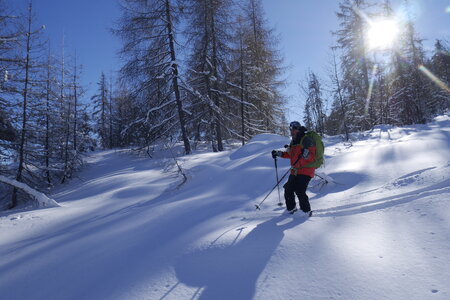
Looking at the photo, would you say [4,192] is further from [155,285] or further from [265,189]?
[155,285]

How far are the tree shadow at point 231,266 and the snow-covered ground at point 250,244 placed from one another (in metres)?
0.01

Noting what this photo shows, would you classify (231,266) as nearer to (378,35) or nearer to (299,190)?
(299,190)

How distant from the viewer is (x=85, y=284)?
2670 millimetres

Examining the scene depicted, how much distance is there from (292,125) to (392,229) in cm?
225

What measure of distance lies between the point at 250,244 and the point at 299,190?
5.49ft

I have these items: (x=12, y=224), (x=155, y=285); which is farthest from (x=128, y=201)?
(x=155, y=285)

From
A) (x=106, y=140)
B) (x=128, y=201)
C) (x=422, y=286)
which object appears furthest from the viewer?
(x=106, y=140)

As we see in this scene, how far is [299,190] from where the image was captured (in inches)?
169

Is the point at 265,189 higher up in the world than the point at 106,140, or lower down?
lower down

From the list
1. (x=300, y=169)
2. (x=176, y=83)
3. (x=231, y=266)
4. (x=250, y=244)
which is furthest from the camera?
(x=176, y=83)

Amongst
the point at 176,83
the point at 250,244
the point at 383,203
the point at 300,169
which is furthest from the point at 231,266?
the point at 176,83

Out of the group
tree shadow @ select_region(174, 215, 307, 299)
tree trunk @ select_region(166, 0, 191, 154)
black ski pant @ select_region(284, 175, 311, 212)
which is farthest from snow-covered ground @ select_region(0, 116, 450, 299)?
tree trunk @ select_region(166, 0, 191, 154)

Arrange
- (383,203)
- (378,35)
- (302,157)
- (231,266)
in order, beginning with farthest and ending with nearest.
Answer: (378,35), (302,157), (383,203), (231,266)

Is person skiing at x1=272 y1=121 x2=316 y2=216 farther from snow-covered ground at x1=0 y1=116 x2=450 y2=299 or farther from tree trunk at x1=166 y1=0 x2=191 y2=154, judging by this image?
tree trunk at x1=166 y1=0 x2=191 y2=154
